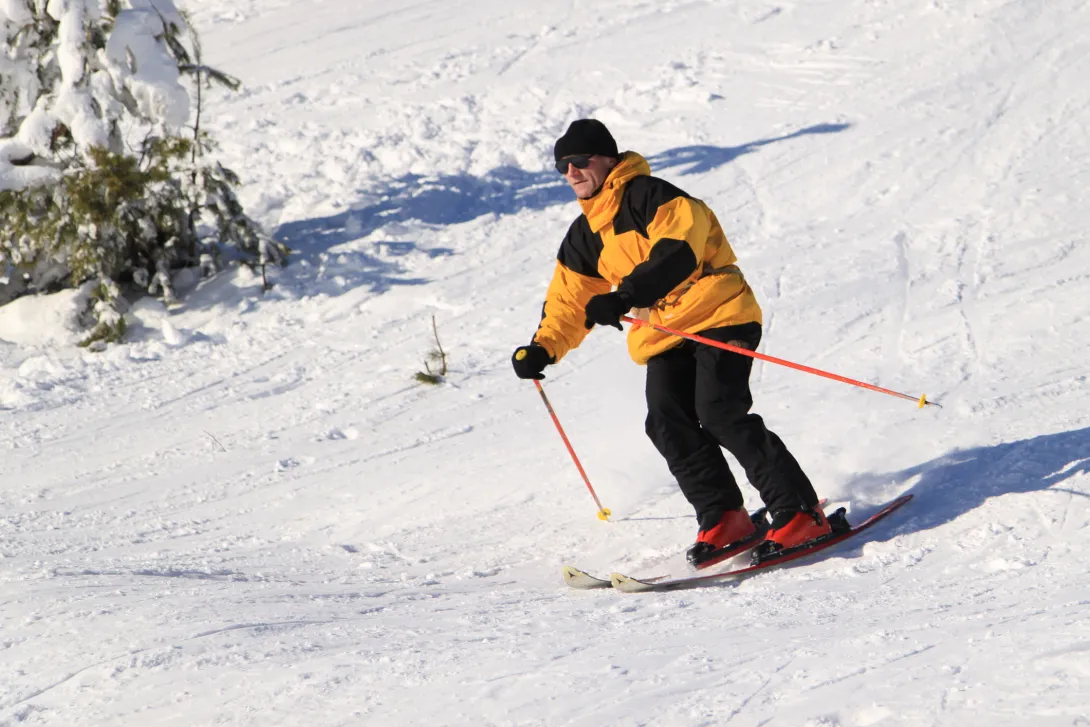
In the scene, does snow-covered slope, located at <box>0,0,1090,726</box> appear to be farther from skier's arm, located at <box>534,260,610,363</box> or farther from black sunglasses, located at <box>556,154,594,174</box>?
black sunglasses, located at <box>556,154,594,174</box>

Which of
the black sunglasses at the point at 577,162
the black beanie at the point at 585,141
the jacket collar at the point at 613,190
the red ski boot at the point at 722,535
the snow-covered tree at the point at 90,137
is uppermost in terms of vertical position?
the snow-covered tree at the point at 90,137

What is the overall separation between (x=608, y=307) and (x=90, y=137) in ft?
18.1

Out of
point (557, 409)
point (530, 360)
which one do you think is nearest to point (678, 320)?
point (530, 360)

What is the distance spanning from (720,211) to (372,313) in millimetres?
2992

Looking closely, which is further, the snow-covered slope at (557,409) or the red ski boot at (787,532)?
the red ski boot at (787,532)

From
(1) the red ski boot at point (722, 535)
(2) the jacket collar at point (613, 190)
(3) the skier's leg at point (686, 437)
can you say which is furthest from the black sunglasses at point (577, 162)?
(1) the red ski boot at point (722, 535)

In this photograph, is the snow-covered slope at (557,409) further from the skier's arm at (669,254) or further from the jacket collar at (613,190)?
the jacket collar at (613,190)

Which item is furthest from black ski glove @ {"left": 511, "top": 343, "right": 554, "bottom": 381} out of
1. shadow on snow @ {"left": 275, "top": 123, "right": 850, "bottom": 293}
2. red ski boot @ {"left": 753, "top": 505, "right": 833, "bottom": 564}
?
shadow on snow @ {"left": 275, "top": 123, "right": 850, "bottom": 293}

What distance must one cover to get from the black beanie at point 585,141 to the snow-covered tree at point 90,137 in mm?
5027

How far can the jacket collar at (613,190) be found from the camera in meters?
4.26

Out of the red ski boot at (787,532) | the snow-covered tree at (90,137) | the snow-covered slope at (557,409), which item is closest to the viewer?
the snow-covered slope at (557,409)

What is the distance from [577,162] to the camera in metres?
4.22

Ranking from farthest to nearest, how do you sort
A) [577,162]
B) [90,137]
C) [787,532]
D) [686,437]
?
[90,137], [686,437], [787,532], [577,162]

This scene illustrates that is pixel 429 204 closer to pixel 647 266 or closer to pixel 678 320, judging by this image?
pixel 678 320
